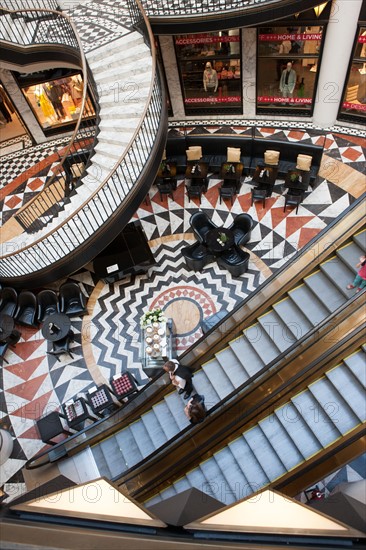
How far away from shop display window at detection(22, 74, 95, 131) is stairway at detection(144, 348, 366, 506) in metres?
8.87

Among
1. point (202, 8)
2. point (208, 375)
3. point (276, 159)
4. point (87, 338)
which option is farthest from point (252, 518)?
point (202, 8)

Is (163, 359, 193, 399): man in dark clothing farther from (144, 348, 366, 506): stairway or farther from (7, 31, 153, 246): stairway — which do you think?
(7, 31, 153, 246): stairway

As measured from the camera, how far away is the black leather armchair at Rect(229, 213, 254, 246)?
→ 311 inches

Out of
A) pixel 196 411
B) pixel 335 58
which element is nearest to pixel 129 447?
pixel 196 411

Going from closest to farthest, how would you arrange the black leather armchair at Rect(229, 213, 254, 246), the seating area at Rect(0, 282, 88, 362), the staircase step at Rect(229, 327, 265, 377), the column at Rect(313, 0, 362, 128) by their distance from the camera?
1. the staircase step at Rect(229, 327, 265, 377)
2. the seating area at Rect(0, 282, 88, 362)
3. the black leather armchair at Rect(229, 213, 254, 246)
4. the column at Rect(313, 0, 362, 128)

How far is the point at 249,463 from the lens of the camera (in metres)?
5.18

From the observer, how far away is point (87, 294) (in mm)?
8266

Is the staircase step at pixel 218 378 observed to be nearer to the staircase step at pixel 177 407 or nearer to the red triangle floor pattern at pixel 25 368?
the staircase step at pixel 177 407

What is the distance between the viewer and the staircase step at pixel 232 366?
5.65 m

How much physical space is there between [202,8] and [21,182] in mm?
5944

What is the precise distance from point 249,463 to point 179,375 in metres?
1.39

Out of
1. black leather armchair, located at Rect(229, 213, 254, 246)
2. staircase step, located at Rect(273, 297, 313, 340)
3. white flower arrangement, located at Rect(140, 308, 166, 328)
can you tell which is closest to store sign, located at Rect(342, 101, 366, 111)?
black leather armchair, located at Rect(229, 213, 254, 246)

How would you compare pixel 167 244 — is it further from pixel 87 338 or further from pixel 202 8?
pixel 202 8

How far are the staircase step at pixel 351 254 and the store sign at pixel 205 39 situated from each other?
21.3ft
